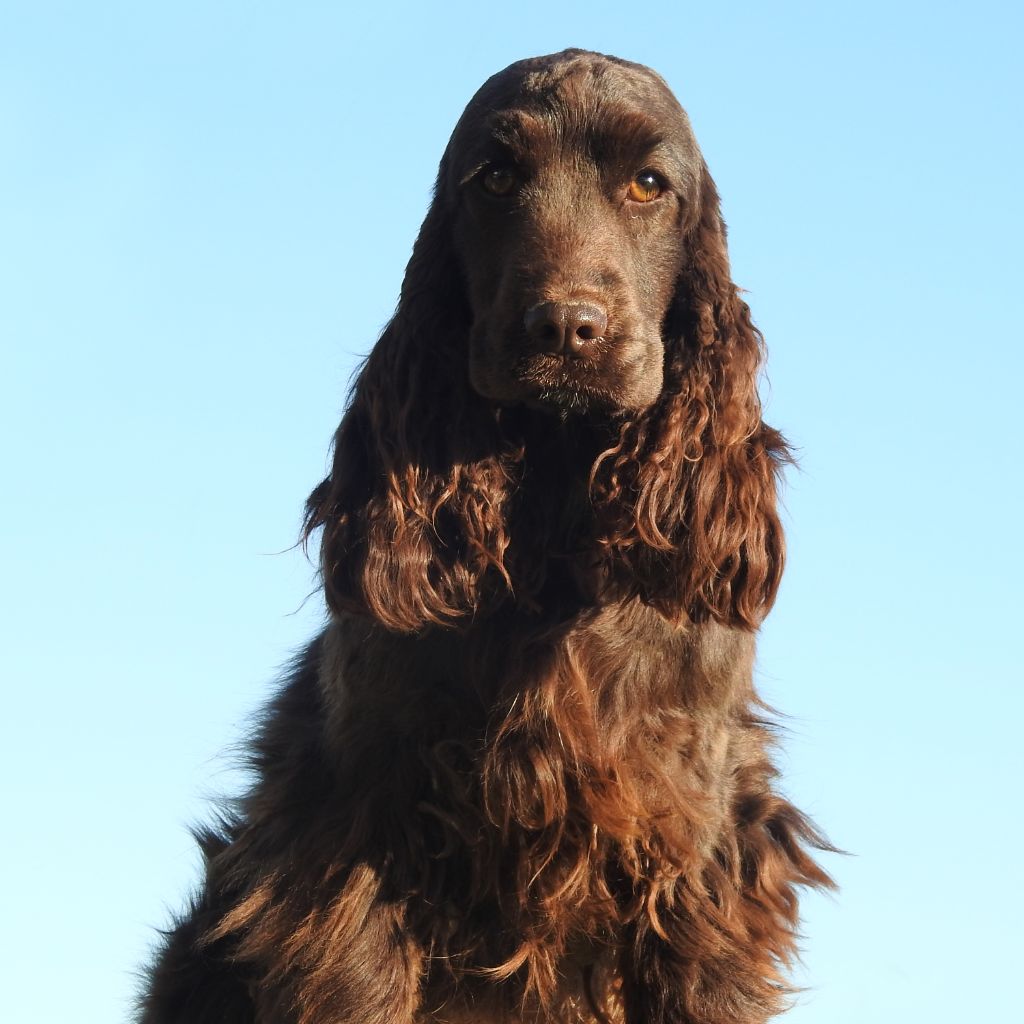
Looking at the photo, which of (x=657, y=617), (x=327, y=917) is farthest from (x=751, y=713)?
(x=327, y=917)

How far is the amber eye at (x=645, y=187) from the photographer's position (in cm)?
448

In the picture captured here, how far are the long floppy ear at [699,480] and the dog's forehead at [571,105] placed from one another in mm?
282

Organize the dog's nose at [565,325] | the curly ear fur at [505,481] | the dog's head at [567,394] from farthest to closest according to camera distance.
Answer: the curly ear fur at [505,481], the dog's head at [567,394], the dog's nose at [565,325]

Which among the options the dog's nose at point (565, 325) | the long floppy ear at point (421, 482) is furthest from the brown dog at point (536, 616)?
the dog's nose at point (565, 325)

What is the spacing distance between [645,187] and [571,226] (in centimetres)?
30

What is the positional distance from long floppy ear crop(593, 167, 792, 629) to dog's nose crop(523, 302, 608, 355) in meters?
0.48

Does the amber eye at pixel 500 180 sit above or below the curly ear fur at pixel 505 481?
above

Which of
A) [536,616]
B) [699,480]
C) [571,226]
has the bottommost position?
[536,616]

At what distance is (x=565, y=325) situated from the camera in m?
4.14

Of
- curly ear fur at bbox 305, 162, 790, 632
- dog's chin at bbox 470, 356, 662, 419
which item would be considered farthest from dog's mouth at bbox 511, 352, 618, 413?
curly ear fur at bbox 305, 162, 790, 632

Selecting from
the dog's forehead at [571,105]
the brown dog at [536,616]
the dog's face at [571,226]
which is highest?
the dog's forehead at [571,105]

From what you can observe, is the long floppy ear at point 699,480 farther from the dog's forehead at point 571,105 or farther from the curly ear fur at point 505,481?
the dog's forehead at point 571,105

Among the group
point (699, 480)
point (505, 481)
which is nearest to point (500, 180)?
point (505, 481)

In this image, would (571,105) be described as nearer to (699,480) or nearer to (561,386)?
(561,386)
